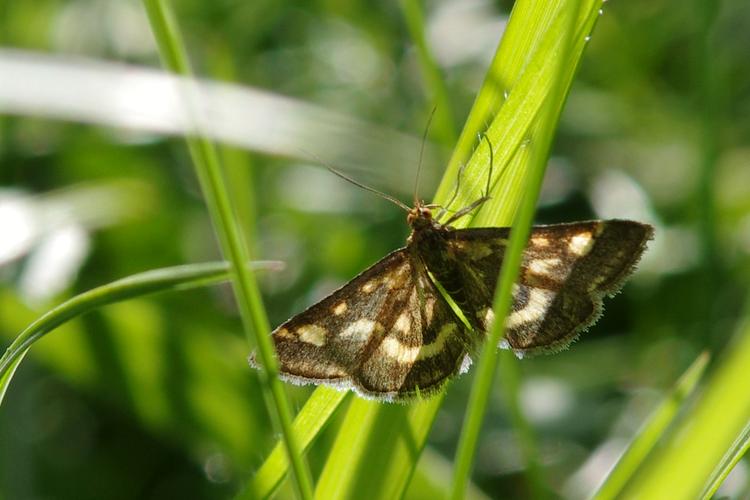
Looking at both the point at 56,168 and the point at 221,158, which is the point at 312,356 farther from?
the point at 56,168

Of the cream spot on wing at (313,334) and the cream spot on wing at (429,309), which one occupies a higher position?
the cream spot on wing at (429,309)

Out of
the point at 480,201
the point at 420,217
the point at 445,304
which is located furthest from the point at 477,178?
the point at 445,304

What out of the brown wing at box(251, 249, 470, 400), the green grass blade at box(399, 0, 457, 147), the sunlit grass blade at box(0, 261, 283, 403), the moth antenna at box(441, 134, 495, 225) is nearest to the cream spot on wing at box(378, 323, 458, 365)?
the brown wing at box(251, 249, 470, 400)

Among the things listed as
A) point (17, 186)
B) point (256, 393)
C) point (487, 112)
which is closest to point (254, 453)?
point (256, 393)

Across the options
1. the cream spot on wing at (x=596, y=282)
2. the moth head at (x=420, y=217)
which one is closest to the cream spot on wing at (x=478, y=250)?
the moth head at (x=420, y=217)

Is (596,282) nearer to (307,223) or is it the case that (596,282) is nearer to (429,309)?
(429,309)

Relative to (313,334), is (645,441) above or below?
below

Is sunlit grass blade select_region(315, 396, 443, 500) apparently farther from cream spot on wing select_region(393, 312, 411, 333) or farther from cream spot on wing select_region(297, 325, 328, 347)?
cream spot on wing select_region(393, 312, 411, 333)

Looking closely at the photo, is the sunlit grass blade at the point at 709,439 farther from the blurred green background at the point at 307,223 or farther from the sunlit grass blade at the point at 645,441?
the blurred green background at the point at 307,223
